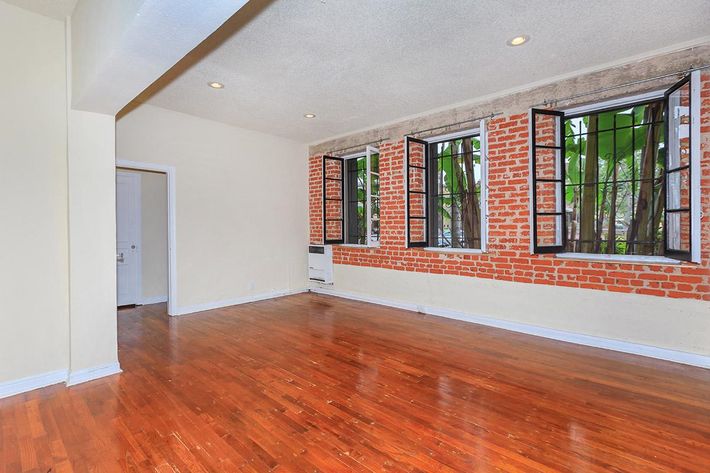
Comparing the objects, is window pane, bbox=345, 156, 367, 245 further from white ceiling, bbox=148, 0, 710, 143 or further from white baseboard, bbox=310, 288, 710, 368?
white ceiling, bbox=148, 0, 710, 143

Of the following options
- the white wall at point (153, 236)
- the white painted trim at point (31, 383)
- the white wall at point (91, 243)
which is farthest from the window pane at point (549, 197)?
the white wall at point (153, 236)

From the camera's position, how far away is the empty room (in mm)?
2070

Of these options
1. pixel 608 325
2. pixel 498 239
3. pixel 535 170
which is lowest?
pixel 608 325

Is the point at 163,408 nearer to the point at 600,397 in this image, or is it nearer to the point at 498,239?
the point at 600,397

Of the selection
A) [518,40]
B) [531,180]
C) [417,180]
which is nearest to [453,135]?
[417,180]

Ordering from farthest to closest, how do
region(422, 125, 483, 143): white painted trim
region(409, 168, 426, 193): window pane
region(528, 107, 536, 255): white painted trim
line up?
region(409, 168, 426, 193): window pane → region(422, 125, 483, 143): white painted trim → region(528, 107, 536, 255): white painted trim

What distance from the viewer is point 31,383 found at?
2764 mm

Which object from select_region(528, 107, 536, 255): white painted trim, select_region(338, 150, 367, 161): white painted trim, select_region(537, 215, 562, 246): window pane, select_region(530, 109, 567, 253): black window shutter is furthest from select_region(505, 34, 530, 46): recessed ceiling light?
select_region(338, 150, 367, 161): white painted trim

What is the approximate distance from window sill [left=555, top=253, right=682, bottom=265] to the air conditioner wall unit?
11.6 feet

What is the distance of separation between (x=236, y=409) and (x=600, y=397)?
257 cm

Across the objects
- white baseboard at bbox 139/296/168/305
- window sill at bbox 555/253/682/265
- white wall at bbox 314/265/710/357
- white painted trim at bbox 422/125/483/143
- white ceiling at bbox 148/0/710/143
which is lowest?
white baseboard at bbox 139/296/168/305

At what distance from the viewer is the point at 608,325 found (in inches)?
138

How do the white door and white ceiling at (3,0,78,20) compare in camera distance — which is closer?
white ceiling at (3,0,78,20)

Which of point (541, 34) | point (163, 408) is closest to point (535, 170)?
point (541, 34)
